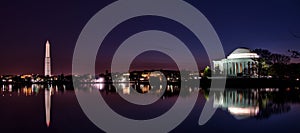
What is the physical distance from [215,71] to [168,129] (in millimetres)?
81985

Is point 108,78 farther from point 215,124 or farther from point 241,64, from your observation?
point 215,124

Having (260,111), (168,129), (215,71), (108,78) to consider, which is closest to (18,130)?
(168,129)

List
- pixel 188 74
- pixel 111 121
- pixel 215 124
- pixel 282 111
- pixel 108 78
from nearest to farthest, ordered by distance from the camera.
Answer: pixel 215 124 < pixel 111 121 < pixel 282 111 < pixel 188 74 < pixel 108 78

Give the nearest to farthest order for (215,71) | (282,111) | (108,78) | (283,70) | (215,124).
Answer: (215,124) → (282,111) → (283,70) → (215,71) → (108,78)

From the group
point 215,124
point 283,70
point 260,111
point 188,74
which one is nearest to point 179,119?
point 215,124

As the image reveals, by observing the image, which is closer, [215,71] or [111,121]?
[111,121]

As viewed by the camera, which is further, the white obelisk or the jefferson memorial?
the white obelisk

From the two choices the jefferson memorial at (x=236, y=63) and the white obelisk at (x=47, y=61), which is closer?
the jefferson memorial at (x=236, y=63)

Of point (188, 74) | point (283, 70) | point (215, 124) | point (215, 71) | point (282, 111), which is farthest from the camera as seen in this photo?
point (188, 74)

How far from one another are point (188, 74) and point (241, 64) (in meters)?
32.3

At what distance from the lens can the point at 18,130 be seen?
15828 mm

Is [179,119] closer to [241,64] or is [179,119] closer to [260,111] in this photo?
[260,111]

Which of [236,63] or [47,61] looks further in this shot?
[47,61]

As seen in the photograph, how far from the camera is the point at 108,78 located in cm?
19000
